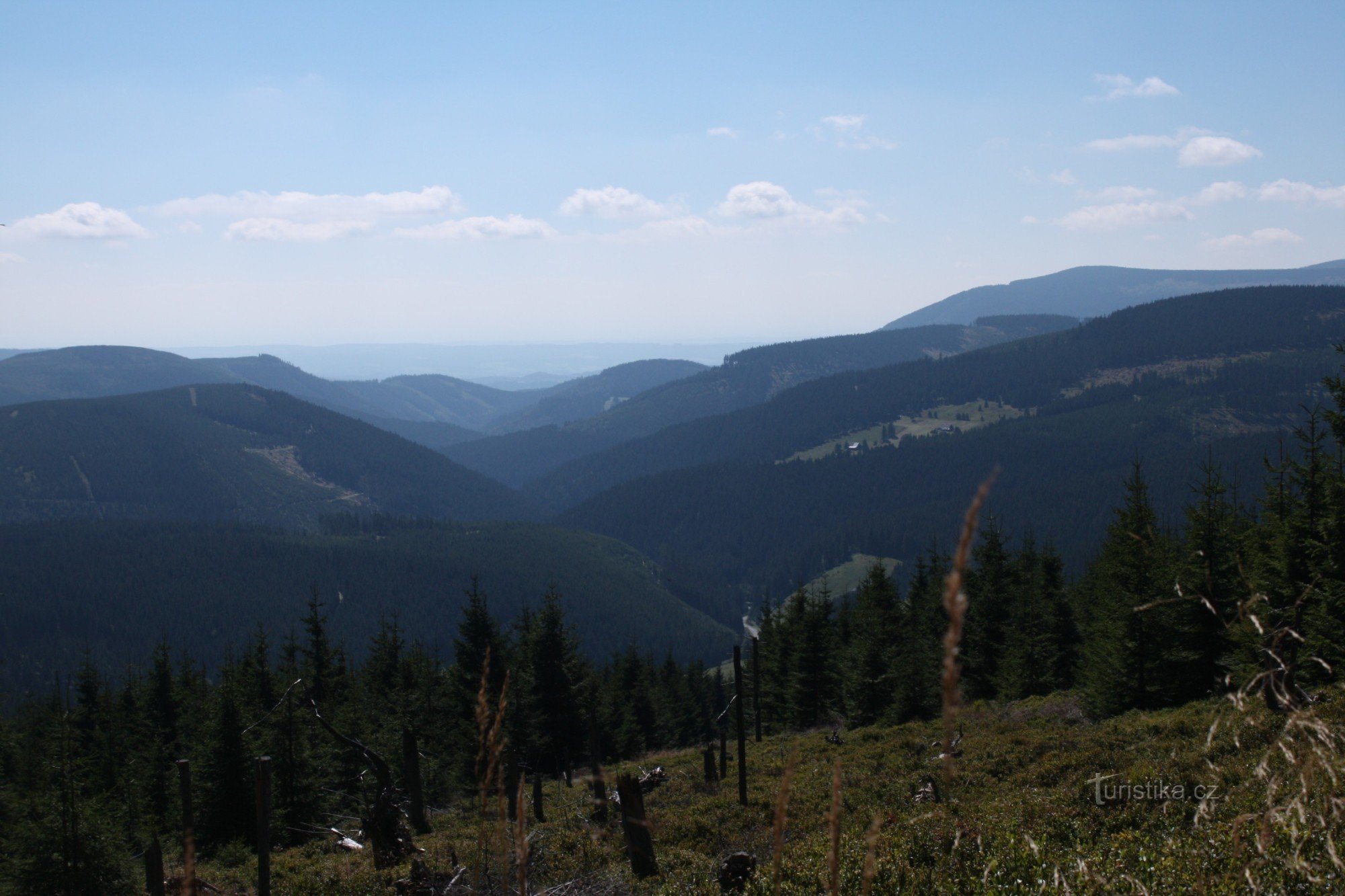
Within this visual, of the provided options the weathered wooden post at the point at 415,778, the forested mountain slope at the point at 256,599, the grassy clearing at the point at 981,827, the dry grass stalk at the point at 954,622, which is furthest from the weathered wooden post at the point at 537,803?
the forested mountain slope at the point at 256,599

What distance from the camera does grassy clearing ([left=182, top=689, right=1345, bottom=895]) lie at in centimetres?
768

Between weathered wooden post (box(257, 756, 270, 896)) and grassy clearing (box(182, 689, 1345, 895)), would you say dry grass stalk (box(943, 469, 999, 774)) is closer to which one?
grassy clearing (box(182, 689, 1345, 895))

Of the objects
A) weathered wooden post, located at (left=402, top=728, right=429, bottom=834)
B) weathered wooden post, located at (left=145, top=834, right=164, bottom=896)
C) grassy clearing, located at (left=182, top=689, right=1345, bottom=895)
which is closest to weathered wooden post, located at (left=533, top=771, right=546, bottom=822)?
grassy clearing, located at (left=182, top=689, right=1345, bottom=895)

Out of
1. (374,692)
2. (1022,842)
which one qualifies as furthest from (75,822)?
(374,692)

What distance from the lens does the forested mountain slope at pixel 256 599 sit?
160 meters

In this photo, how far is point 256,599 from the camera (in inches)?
6845

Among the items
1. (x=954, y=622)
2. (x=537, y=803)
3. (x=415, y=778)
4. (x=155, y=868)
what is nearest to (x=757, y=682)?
(x=537, y=803)

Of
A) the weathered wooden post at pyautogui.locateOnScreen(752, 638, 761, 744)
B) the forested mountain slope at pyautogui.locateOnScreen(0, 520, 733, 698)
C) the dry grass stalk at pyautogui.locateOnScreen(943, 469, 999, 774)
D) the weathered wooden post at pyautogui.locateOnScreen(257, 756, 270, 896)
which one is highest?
the dry grass stalk at pyautogui.locateOnScreen(943, 469, 999, 774)

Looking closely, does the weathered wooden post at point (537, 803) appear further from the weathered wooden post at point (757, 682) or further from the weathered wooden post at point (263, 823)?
the weathered wooden post at point (263, 823)

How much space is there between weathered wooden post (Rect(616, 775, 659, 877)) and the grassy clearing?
0.33m

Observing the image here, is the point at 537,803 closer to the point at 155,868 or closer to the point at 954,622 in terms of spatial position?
the point at 155,868

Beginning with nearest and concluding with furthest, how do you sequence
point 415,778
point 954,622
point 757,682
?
point 954,622 < point 415,778 < point 757,682

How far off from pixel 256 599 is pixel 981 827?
633 feet

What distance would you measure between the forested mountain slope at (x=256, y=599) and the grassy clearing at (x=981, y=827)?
138 meters
